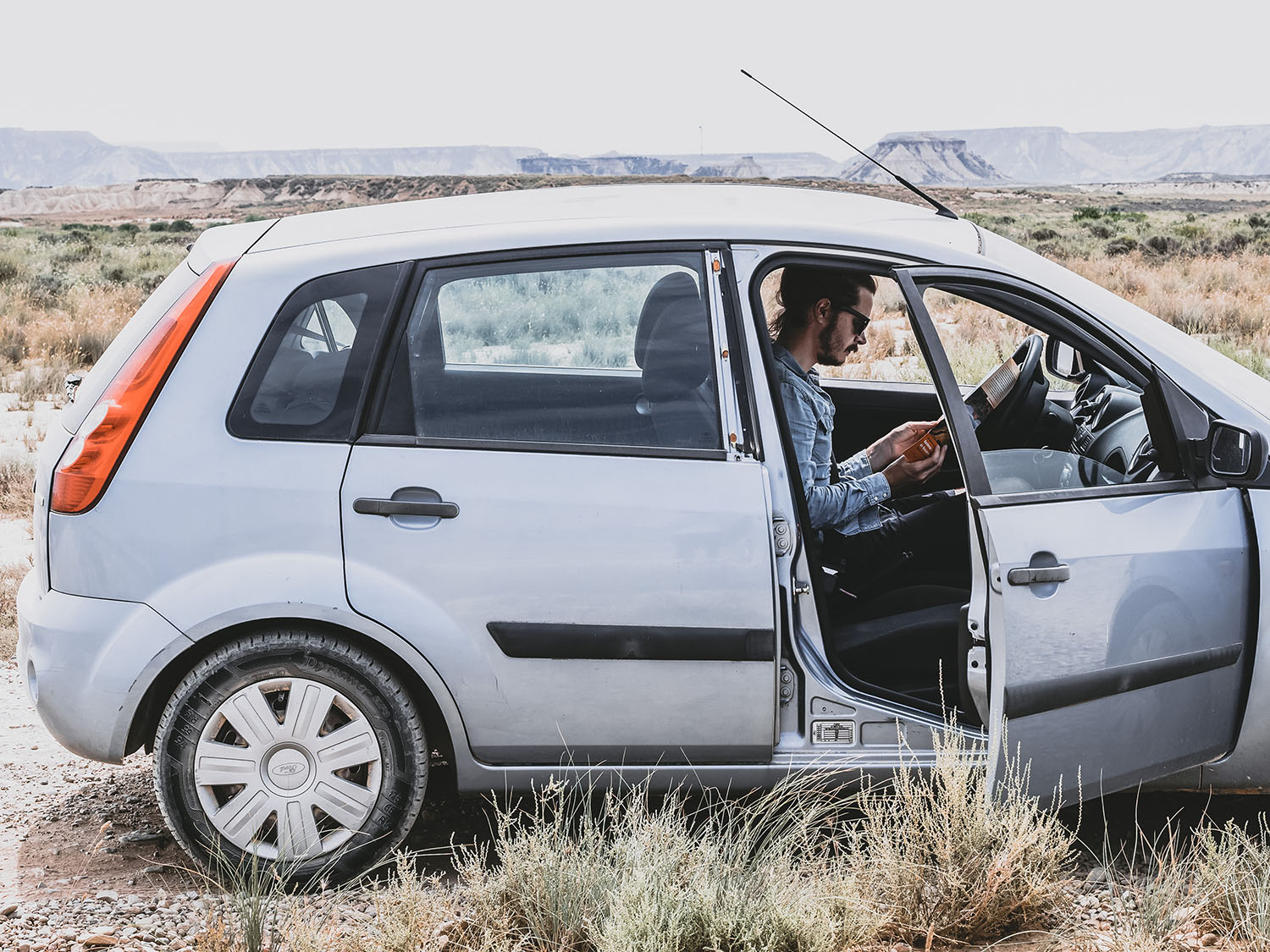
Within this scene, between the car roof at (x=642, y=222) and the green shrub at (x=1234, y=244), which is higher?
the green shrub at (x=1234, y=244)

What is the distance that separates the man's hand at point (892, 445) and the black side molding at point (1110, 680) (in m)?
0.96

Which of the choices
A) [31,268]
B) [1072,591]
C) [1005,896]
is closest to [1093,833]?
[1005,896]

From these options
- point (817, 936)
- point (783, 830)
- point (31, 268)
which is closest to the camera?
point (817, 936)

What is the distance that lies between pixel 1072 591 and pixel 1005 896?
0.77 m

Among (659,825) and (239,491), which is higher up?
(239,491)

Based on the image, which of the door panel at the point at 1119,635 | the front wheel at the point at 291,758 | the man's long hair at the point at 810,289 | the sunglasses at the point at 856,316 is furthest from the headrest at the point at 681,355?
the front wheel at the point at 291,758

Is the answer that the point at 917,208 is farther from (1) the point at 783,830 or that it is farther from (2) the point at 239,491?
(2) the point at 239,491

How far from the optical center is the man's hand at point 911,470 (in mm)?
3512

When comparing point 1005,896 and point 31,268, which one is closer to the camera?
point 1005,896

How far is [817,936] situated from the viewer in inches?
103

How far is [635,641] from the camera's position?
9.46 feet

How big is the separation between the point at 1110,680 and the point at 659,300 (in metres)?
1.51

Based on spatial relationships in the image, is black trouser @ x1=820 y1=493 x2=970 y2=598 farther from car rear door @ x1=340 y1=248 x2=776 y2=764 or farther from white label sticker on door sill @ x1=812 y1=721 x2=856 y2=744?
car rear door @ x1=340 y1=248 x2=776 y2=764

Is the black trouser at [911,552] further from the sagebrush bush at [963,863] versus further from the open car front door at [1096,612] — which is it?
the sagebrush bush at [963,863]
